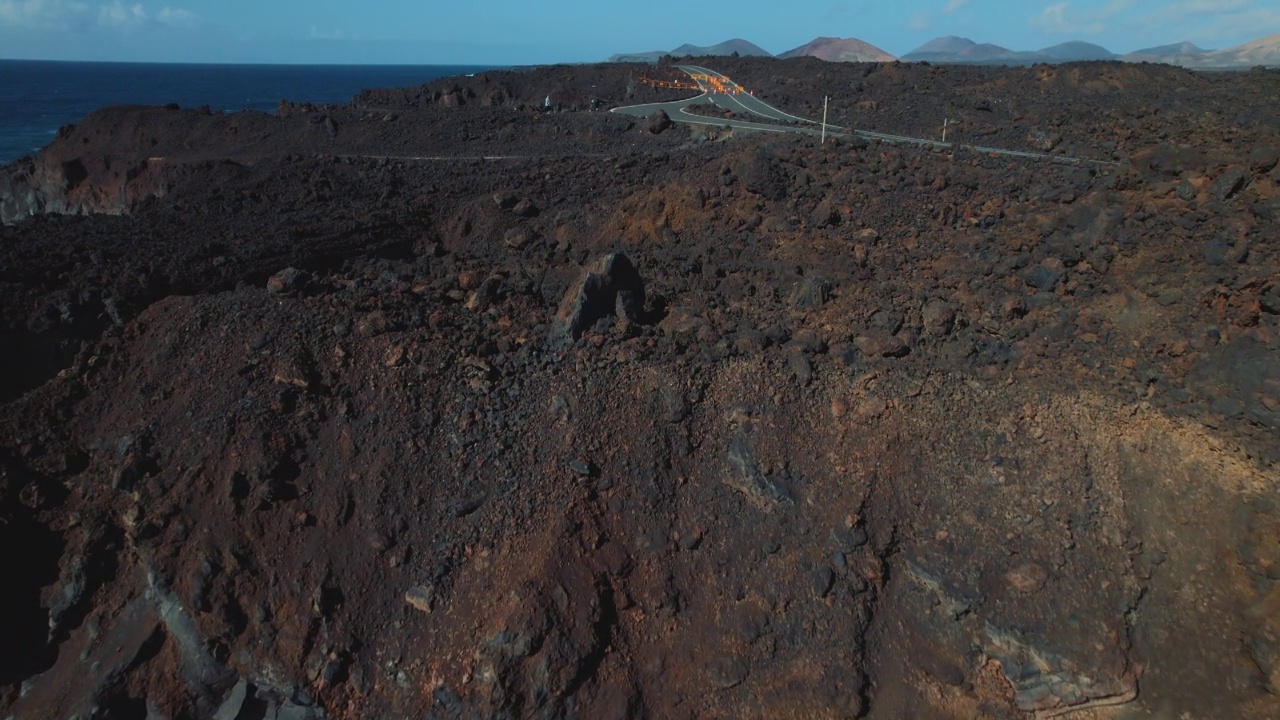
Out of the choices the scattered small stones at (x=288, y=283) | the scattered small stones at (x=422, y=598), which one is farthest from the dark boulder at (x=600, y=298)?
the scattered small stones at (x=288, y=283)

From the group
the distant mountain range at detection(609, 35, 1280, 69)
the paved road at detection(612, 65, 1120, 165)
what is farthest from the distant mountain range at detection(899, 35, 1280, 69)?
the paved road at detection(612, 65, 1120, 165)

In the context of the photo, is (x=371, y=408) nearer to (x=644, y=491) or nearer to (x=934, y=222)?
(x=644, y=491)

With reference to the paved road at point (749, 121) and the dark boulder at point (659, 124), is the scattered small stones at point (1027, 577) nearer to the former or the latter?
the paved road at point (749, 121)

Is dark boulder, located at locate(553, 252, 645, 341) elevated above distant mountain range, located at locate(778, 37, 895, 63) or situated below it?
below

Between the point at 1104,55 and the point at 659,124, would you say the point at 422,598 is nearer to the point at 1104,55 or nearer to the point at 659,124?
the point at 659,124

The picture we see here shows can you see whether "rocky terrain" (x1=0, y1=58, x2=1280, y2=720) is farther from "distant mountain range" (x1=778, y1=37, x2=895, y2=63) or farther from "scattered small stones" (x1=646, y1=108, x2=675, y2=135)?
"distant mountain range" (x1=778, y1=37, x2=895, y2=63)

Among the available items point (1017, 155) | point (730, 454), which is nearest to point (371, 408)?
point (730, 454)

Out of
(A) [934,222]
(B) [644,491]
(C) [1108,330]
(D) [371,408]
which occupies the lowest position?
(B) [644,491]
